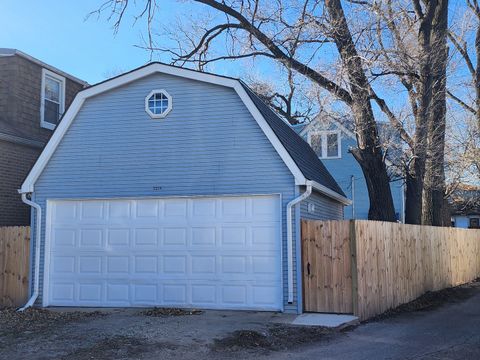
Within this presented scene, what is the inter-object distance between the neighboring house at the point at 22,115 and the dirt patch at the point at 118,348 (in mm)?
7562

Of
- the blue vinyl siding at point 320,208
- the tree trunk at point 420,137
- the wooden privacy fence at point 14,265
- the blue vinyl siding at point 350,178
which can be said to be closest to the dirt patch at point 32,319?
the wooden privacy fence at point 14,265

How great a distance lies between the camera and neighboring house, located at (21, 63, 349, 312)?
10969 mm

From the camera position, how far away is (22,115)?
1576 centimetres

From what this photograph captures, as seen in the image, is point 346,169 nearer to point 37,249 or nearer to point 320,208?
point 320,208

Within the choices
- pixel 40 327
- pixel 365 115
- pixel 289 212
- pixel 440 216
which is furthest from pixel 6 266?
pixel 440 216

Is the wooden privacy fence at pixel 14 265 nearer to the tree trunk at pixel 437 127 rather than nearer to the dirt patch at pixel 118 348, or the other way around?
the dirt patch at pixel 118 348

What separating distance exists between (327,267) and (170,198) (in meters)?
3.68

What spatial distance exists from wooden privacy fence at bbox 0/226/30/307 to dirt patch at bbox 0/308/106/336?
48 centimetres

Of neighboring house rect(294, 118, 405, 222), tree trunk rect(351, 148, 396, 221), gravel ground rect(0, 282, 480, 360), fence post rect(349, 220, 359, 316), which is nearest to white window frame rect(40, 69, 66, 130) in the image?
gravel ground rect(0, 282, 480, 360)

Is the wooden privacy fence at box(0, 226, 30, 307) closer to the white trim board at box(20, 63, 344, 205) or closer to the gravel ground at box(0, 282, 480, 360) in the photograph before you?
the gravel ground at box(0, 282, 480, 360)

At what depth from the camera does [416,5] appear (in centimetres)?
1697

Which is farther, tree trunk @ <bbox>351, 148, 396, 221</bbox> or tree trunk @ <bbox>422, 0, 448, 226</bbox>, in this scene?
tree trunk @ <bbox>422, 0, 448, 226</bbox>

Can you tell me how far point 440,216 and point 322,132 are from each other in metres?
7.12

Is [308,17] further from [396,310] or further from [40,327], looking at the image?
[40,327]
